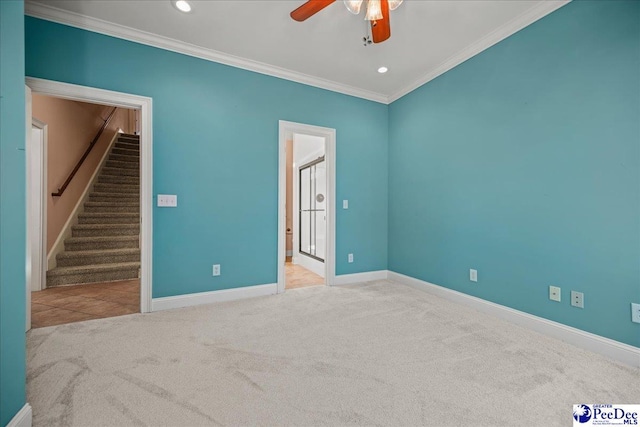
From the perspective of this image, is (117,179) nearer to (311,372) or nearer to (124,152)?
(124,152)

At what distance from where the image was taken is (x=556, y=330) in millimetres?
2154

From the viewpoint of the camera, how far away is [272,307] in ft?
9.39

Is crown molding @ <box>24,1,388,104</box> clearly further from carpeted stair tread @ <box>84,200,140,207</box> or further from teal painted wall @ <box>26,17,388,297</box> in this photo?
carpeted stair tread @ <box>84,200,140,207</box>

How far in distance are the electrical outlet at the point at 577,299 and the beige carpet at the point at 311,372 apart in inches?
13.0

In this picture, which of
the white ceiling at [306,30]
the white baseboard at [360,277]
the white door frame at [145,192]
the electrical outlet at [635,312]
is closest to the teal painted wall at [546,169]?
the electrical outlet at [635,312]

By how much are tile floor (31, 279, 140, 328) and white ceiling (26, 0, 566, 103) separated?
2726mm

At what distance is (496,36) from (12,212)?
3820 mm

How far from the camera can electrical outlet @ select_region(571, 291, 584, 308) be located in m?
2.03

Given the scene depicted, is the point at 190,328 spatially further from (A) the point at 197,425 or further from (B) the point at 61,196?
(B) the point at 61,196

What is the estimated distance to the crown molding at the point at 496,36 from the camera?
2197mm

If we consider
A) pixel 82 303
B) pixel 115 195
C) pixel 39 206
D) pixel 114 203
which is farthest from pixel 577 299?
pixel 115 195

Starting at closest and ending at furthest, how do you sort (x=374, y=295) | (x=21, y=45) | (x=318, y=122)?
(x=21, y=45)
(x=374, y=295)
(x=318, y=122)

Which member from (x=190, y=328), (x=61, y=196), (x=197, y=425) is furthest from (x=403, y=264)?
(x=61, y=196)

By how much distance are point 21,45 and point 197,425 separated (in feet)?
6.59
